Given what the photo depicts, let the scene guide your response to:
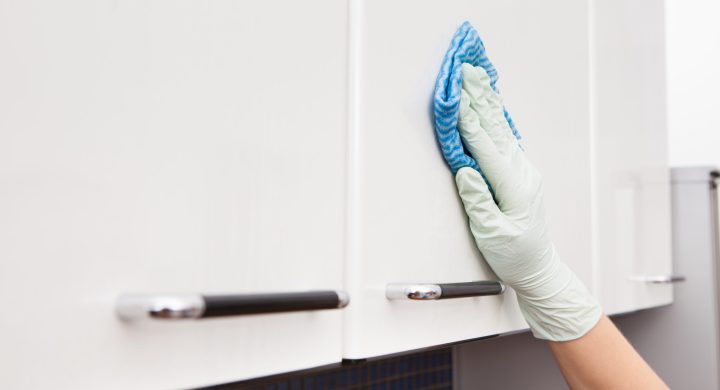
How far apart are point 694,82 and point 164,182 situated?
1.77 meters

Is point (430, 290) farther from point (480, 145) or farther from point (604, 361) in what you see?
point (604, 361)

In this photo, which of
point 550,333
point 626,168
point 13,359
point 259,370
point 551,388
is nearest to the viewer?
point 13,359

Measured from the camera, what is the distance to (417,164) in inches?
22.2

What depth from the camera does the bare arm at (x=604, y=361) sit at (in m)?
0.75

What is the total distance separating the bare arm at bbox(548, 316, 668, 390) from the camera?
0.75m

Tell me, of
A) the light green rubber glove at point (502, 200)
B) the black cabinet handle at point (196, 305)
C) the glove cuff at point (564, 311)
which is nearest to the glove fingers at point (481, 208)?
the light green rubber glove at point (502, 200)

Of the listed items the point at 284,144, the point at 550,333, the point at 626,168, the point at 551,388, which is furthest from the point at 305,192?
the point at 551,388

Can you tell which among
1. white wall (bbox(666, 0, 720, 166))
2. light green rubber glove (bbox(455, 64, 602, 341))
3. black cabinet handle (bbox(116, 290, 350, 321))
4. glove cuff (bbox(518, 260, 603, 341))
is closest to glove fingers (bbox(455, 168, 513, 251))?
light green rubber glove (bbox(455, 64, 602, 341))

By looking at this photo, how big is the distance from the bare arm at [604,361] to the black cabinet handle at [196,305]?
466 mm

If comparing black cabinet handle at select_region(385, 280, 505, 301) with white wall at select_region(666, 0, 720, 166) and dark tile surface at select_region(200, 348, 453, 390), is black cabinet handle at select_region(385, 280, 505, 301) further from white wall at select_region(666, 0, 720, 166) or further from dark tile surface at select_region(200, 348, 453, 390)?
white wall at select_region(666, 0, 720, 166)

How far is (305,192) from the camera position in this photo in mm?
456

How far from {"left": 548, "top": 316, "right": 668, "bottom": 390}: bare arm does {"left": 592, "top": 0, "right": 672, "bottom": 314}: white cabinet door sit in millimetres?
153

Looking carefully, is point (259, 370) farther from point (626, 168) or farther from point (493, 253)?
point (626, 168)

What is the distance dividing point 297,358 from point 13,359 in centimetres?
19
